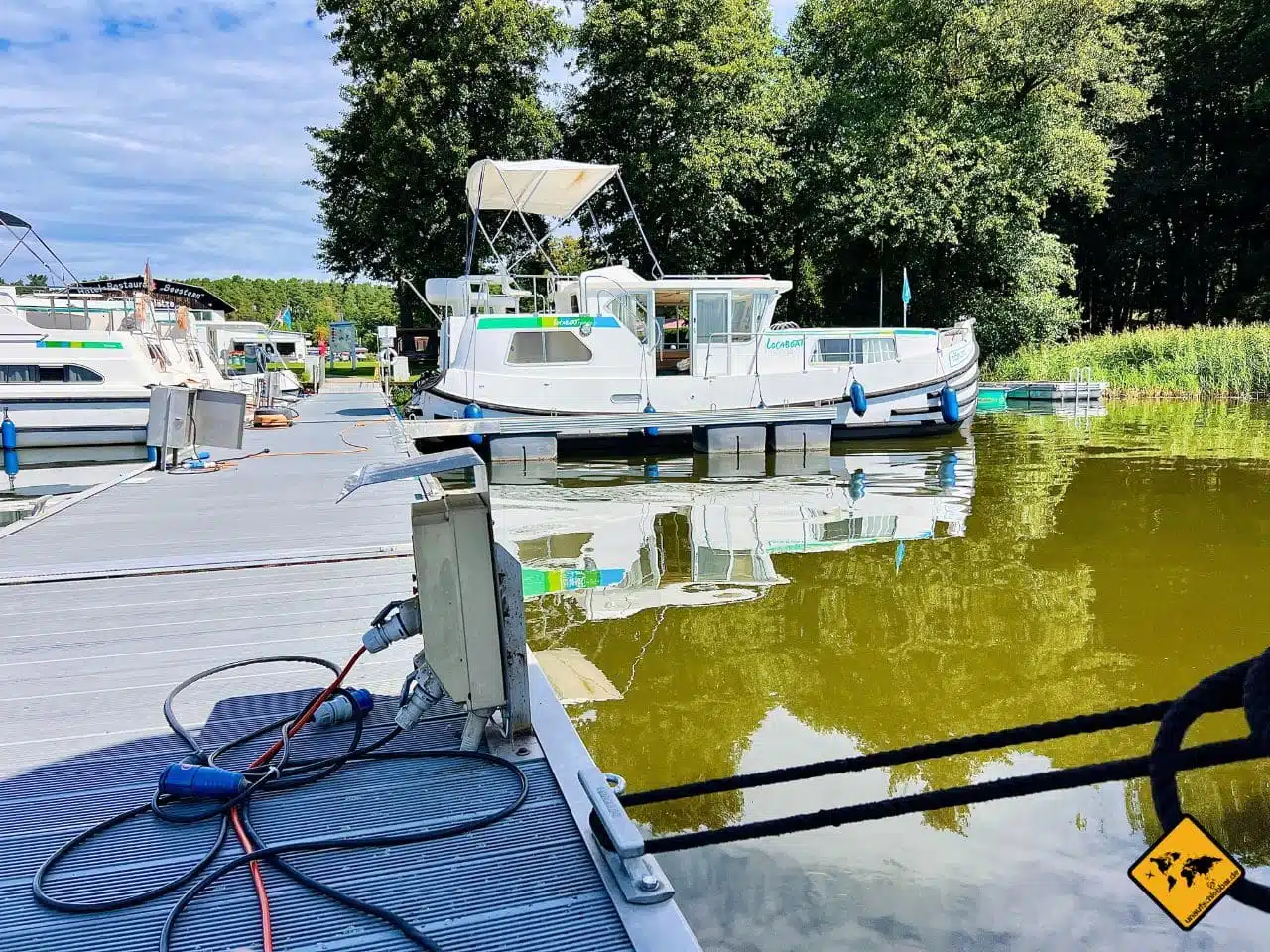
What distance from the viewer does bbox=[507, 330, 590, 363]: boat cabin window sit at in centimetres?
1591

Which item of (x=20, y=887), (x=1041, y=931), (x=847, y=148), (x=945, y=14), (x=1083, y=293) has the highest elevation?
(x=945, y=14)

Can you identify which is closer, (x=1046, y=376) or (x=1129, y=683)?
(x=1129, y=683)

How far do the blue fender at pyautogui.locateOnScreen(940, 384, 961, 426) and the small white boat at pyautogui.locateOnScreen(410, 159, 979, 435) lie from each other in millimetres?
21

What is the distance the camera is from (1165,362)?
2595 centimetres

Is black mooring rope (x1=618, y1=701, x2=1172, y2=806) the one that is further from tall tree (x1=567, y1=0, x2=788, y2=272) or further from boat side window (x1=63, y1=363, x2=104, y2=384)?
tall tree (x1=567, y1=0, x2=788, y2=272)

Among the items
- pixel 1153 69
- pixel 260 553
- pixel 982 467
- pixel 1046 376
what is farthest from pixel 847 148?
pixel 260 553

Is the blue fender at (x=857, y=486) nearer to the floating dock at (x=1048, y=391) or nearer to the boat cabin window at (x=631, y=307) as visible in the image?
the boat cabin window at (x=631, y=307)

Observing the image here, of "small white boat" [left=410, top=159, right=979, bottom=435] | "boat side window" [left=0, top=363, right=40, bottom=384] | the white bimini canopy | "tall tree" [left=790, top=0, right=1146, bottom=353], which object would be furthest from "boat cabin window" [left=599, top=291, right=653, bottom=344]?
"tall tree" [left=790, top=0, right=1146, bottom=353]

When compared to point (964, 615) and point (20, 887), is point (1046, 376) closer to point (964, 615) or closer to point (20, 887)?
point (964, 615)

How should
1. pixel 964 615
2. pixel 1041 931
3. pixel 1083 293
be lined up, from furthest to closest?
1. pixel 1083 293
2. pixel 964 615
3. pixel 1041 931

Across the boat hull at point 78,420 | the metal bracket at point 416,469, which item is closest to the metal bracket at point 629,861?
the metal bracket at point 416,469

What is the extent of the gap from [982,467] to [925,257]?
1563 cm

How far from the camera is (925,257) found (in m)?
28.1

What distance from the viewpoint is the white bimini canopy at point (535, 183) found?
15.8m
